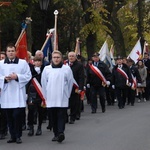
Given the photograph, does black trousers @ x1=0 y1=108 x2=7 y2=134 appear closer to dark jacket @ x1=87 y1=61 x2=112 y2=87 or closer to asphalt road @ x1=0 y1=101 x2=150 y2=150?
asphalt road @ x1=0 y1=101 x2=150 y2=150

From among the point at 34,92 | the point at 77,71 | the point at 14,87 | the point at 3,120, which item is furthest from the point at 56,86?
the point at 77,71

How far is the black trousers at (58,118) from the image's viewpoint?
12180 mm

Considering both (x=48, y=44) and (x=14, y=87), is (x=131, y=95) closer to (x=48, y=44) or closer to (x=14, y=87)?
(x=48, y=44)

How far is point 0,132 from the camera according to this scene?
520 inches

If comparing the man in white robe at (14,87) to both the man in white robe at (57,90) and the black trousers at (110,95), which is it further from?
the black trousers at (110,95)

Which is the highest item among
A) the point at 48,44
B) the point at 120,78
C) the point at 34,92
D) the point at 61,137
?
the point at 48,44

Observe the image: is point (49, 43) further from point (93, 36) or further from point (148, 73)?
point (93, 36)

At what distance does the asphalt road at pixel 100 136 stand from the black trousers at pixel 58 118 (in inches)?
11.8

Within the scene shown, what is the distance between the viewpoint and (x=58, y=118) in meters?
12.3

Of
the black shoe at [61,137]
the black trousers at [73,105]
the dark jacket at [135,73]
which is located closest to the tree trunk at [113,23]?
the dark jacket at [135,73]

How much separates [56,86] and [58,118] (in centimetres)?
65

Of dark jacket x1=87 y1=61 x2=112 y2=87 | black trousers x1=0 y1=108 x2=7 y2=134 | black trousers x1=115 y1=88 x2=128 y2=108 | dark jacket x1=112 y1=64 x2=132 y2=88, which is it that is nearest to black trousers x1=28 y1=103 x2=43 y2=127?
black trousers x1=0 y1=108 x2=7 y2=134

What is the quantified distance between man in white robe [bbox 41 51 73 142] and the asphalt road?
0.46 meters

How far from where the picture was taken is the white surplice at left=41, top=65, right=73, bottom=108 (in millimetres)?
12234
